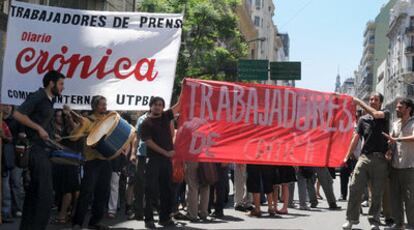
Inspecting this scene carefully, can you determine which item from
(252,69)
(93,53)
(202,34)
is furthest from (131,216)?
(202,34)

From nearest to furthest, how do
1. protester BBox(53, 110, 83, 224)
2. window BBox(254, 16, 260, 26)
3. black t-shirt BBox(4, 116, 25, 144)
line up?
1. protester BBox(53, 110, 83, 224)
2. black t-shirt BBox(4, 116, 25, 144)
3. window BBox(254, 16, 260, 26)

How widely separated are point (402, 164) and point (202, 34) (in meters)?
25.7

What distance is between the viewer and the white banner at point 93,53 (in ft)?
28.9

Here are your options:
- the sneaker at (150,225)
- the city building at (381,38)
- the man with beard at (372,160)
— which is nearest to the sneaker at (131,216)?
the sneaker at (150,225)

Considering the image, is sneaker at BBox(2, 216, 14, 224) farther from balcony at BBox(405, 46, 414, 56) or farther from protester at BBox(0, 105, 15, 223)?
balcony at BBox(405, 46, 414, 56)

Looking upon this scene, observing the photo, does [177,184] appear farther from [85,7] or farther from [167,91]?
[85,7]

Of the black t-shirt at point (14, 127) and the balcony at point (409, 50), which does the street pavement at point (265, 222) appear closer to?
the black t-shirt at point (14, 127)

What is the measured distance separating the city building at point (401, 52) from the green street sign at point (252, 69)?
64.4 metres

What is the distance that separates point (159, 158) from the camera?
31.7 feet

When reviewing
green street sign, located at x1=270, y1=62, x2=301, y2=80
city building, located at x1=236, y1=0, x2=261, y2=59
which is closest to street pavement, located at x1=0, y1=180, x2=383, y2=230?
green street sign, located at x1=270, y1=62, x2=301, y2=80

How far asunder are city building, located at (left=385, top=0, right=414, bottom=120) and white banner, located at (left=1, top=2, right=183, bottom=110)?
8735cm

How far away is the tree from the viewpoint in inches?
1335

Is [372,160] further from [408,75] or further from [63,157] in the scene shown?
[408,75]

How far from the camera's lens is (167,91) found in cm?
907
